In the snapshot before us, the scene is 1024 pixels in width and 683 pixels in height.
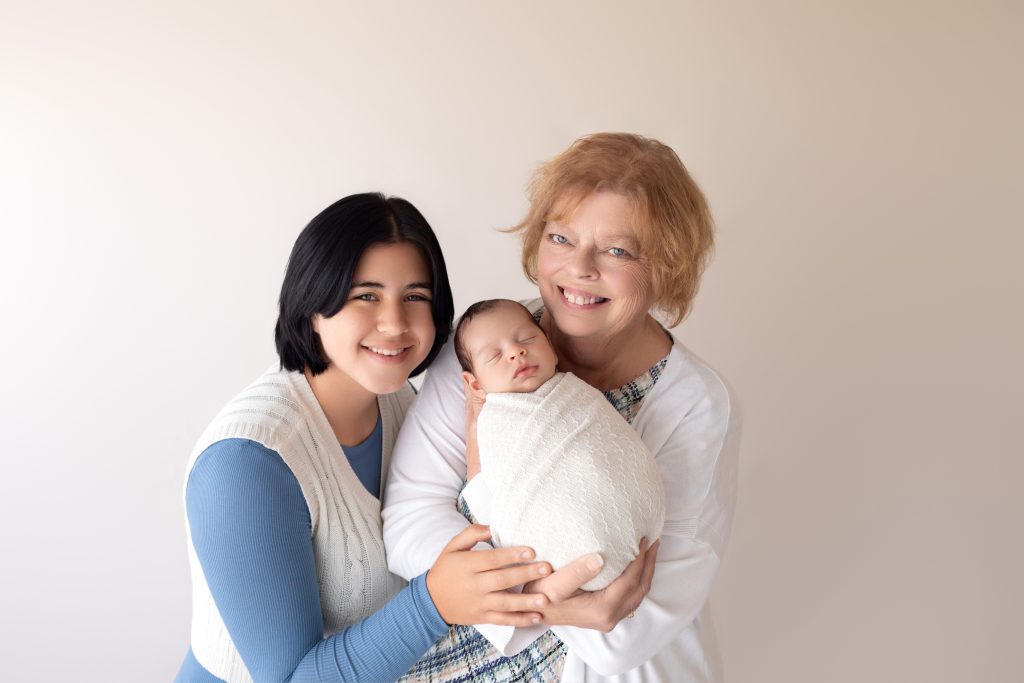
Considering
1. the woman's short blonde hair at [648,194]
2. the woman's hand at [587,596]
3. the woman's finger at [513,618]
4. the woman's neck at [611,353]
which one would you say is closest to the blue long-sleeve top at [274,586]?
the woman's finger at [513,618]

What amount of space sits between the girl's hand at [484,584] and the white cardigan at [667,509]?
11 centimetres

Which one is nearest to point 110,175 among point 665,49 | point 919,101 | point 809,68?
point 665,49

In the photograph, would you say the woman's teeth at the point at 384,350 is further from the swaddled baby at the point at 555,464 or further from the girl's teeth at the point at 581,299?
the girl's teeth at the point at 581,299

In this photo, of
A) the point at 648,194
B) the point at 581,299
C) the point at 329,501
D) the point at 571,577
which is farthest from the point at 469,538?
the point at 648,194

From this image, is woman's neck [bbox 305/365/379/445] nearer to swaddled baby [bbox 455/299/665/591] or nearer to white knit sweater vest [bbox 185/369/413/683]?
white knit sweater vest [bbox 185/369/413/683]

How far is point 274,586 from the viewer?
152 centimetres

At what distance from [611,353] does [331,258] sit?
2.14 feet

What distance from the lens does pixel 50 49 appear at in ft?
7.91

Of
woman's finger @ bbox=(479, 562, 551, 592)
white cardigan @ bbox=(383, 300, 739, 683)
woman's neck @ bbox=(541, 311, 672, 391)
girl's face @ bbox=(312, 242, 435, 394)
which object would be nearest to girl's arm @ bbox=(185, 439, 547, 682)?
woman's finger @ bbox=(479, 562, 551, 592)

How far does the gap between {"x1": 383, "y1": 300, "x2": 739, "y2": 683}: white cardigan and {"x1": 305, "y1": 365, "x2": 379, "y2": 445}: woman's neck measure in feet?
0.45

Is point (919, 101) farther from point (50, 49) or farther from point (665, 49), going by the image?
point (50, 49)

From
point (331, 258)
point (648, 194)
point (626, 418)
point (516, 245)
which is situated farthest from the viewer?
point (516, 245)

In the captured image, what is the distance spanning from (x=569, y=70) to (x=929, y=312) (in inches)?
56.9

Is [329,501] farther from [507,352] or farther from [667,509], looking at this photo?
[667,509]
